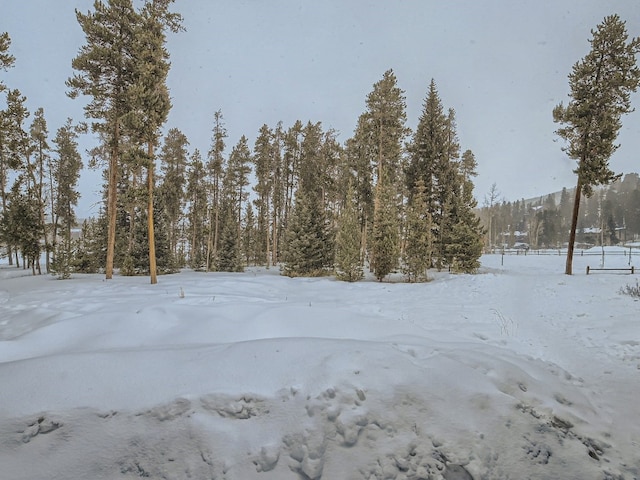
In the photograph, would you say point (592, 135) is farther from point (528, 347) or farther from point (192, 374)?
point (192, 374)

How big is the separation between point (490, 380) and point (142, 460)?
12.6ft

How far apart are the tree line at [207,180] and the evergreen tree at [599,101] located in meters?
6.08

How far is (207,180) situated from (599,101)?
1219 inches

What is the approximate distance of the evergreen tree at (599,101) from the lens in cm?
1595

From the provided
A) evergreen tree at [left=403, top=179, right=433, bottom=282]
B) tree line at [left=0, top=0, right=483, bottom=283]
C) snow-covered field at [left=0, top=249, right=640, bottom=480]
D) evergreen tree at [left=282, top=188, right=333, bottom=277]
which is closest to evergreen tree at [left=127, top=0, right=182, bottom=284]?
tree line at [left=0, top=0, right=483, bottom=283]

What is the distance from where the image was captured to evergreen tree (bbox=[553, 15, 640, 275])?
15945 mm

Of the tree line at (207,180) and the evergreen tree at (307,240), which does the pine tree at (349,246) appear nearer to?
the tree line at (207,180)

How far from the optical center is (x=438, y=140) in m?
24.6

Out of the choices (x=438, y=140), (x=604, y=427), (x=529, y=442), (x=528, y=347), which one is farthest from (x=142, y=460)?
(x=438, y=140)

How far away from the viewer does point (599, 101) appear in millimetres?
16578

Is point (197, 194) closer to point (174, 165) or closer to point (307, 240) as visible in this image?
point (174, 165)

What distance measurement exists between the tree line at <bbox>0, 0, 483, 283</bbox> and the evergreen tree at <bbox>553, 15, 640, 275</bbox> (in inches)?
239

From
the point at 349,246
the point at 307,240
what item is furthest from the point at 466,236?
the point at 307,240

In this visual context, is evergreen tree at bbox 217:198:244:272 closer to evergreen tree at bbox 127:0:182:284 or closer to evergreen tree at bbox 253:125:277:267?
evergreen tree at bbox 253:125:277:267
